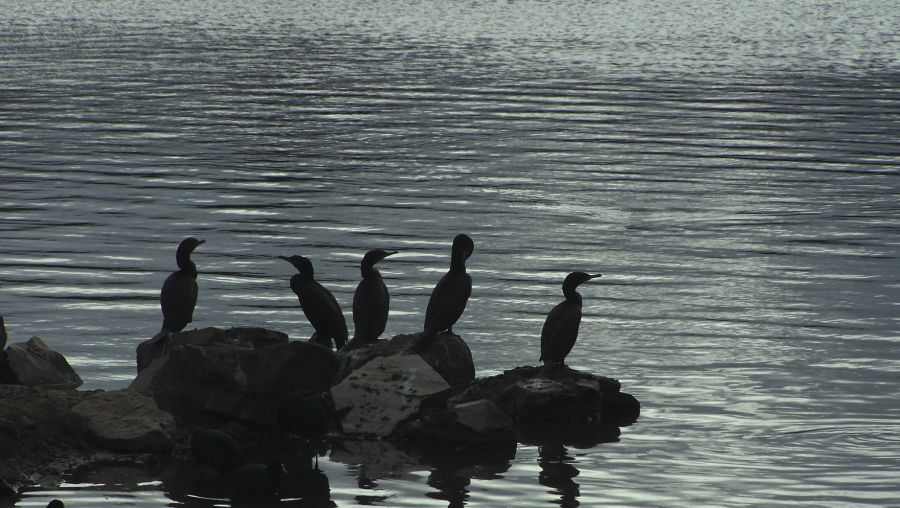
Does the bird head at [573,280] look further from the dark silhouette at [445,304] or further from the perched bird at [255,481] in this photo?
the perched bird at [255,481]

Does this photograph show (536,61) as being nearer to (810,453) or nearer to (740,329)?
(740,329)

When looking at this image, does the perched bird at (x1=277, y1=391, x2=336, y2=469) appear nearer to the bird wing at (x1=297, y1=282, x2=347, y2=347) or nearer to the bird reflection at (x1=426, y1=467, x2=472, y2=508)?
the bird reflection at (x1=426, y1=467, x2=472, y2=508)

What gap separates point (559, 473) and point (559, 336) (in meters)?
2.13

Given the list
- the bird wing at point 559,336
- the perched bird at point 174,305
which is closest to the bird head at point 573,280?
the bird wing at point 559,336

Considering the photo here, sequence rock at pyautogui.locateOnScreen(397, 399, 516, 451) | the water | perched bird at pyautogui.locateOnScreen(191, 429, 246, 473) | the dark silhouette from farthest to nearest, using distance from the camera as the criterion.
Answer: the dark silhouette, the water, rock at pyautogui.locateOnScreen(397, 399, 516, 451), perched bird at pyautogui.locateOnScreen(191, 429, 246, 473)

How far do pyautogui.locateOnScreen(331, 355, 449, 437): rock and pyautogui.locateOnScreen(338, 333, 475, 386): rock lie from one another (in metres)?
0.35

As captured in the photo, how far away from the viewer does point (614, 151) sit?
33.0 m

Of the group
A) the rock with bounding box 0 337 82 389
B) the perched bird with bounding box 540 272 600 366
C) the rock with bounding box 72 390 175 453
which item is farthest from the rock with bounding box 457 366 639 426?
the rock with bounding box 0 337 82 389

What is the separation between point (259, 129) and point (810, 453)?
24485mm

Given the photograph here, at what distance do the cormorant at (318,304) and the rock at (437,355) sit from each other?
566mm

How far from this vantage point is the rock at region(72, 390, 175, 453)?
41.6 feet

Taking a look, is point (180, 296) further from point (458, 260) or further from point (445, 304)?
point (458, 260)

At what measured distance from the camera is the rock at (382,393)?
1366cm

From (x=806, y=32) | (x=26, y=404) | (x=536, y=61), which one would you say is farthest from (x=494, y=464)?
(x=806, y=32)
